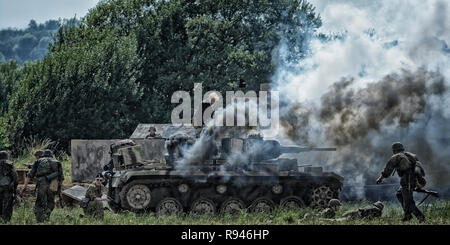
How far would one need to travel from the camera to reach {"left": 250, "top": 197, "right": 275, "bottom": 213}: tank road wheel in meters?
18.8

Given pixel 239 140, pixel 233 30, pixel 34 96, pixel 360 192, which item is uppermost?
pixel 233 30

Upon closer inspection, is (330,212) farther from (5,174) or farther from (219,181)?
(5,174)

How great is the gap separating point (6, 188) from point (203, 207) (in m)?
4.88

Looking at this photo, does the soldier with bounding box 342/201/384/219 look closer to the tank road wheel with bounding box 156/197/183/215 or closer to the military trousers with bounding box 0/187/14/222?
the tank road wheel with bounding box 156/197/183/215

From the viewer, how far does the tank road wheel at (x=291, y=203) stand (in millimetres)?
18953

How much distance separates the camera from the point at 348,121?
23375mm

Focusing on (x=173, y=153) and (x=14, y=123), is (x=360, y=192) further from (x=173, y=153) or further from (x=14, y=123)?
(x=14, y=123)

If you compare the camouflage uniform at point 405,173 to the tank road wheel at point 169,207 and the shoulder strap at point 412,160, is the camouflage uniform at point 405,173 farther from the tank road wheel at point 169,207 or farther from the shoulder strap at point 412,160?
the tank road wheel at point 169,207

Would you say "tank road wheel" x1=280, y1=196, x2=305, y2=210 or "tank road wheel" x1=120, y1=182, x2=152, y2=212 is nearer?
"tank road wheel" x1=120, y1=182, x2=152, y2=212

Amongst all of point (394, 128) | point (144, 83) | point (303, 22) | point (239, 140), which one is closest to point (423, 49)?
point (394, 128)

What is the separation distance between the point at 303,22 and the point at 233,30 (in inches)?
161

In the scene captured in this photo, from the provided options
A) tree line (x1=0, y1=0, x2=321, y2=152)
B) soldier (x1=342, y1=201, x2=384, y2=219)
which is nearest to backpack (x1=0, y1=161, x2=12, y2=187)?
soldier (x1=342, y1=201, x2=384, y2=219)

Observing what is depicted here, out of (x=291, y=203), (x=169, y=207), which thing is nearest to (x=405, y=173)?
(x=291, y=203)

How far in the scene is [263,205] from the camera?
61.9 ft
